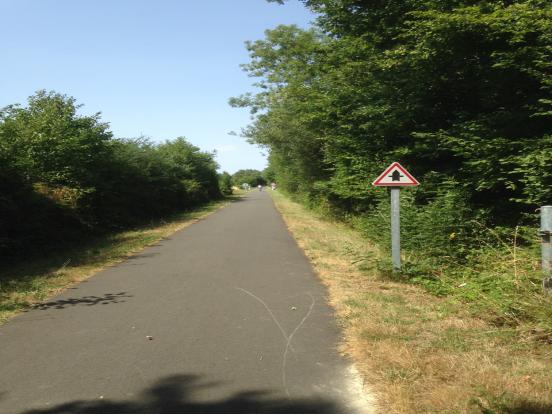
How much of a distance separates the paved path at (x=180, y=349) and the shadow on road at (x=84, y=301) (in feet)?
0.05

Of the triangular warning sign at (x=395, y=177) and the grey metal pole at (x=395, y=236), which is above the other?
the triangular warning sign at (x=395, y=177)

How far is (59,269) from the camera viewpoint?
10867 mm

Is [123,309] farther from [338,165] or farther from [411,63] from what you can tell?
[338,165]

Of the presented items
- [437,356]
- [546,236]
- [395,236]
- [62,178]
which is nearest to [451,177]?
[395,236]

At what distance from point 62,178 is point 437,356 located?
1426cm

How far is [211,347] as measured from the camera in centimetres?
550

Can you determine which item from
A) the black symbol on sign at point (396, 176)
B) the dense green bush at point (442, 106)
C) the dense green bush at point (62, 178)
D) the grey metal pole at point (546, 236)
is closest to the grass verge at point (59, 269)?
the dense green bush at point (62, 178)

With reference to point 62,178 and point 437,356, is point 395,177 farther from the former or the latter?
A: point 62,178

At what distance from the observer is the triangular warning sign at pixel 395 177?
9.13m

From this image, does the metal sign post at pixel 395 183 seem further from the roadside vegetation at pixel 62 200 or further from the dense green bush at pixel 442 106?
the roadside vegetation at pixel 62 200

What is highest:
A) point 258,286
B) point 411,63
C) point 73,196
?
point 411,63

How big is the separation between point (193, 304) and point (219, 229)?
495 inches

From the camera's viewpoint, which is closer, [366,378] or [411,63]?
[366,378]

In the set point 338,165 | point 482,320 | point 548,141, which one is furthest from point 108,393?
point 338,165
